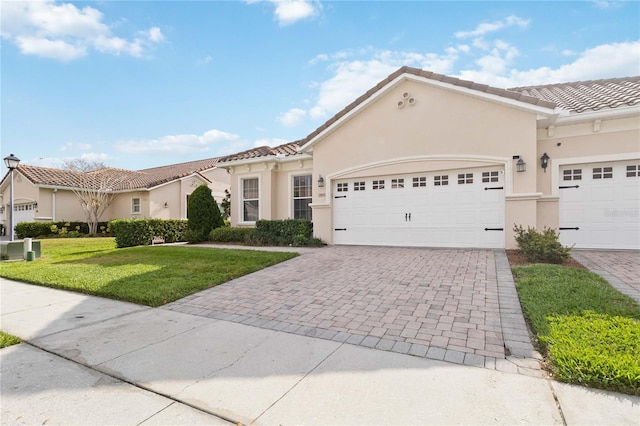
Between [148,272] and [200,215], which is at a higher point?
[200,215]

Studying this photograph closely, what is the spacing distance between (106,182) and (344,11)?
2148 cm

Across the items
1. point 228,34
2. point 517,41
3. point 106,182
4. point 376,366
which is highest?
point 228,34

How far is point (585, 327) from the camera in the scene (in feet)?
11.2

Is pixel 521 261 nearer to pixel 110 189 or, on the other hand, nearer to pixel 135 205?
pixel 135 205

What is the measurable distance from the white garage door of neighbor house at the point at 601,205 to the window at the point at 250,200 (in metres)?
11.8

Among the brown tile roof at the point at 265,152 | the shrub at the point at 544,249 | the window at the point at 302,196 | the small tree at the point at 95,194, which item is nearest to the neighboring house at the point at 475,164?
the shrub at the point at 544,249

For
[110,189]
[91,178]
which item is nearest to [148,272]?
[110,189]

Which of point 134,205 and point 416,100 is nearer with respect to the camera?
point 416,100

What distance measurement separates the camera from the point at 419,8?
9.15 m

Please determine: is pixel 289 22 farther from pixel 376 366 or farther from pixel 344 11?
pixel 376 366

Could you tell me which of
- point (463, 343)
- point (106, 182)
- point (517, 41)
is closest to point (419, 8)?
Answer: point (517, 41)

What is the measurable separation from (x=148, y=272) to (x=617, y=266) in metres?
10.6

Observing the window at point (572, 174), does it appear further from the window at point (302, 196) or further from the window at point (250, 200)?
the window at point (250, 200)

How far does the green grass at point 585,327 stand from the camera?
258cm
